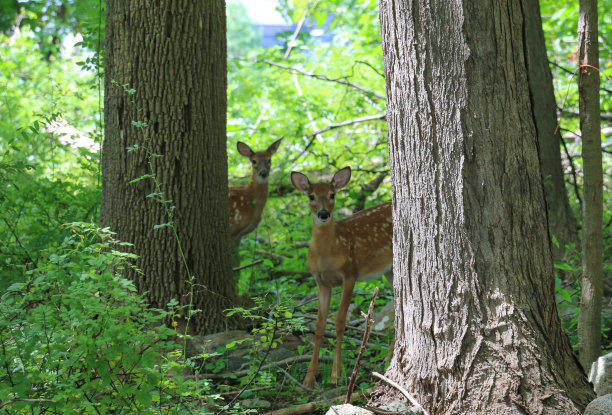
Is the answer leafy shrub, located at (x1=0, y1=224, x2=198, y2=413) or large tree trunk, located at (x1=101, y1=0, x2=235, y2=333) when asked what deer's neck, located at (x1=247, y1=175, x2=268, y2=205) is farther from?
leafy shrub, located at (x1=0, y1=224, x2=198, y2=413)

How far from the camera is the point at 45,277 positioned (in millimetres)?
2760

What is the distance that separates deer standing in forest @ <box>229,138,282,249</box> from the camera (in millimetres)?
7383

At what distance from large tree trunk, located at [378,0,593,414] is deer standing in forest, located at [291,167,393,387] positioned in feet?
7.58

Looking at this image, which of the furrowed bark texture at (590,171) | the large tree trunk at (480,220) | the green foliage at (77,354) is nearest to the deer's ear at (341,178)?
the furrowed bark texture at (590,171)

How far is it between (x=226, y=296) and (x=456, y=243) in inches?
92.4

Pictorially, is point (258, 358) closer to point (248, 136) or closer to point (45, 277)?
point (45, 277)

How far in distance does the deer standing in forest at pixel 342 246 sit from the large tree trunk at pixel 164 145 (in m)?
0.95

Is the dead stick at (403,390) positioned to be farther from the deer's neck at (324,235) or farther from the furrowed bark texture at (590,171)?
the deer's neck at (324,235)

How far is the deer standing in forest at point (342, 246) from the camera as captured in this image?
5387mm

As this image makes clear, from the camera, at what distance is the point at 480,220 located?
9.27 feet

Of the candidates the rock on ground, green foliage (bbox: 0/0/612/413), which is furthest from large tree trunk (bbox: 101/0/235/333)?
the rock on ground

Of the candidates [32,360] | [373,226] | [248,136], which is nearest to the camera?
[32,360]

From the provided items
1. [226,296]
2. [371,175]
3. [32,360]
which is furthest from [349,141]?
[32,360]

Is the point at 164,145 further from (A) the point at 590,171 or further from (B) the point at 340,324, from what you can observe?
(A) the point at 590,171
